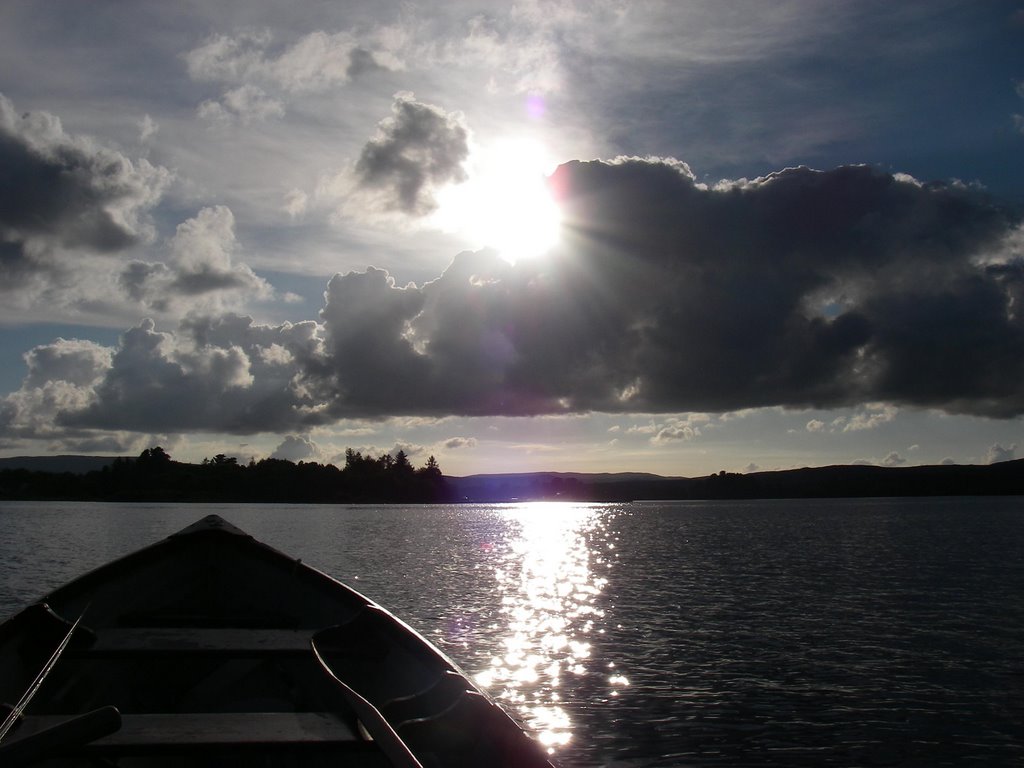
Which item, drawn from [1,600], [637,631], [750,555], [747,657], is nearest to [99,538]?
[1,600]

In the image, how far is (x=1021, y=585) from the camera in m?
45.1

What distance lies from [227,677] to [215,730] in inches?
160

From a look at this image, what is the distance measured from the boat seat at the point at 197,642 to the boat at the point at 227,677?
0.11 feet

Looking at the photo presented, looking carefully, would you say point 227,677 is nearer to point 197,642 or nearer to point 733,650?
point 197,642

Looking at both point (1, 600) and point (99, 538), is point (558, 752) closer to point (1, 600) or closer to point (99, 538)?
point (1, 600)

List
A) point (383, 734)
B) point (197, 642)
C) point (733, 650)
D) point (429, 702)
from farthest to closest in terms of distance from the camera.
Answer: point (733, 650)
point (197, 642)
point (429, 702)
point (383, 734)

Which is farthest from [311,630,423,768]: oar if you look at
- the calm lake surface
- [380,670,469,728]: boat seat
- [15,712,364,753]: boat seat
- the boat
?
the calm lake surface

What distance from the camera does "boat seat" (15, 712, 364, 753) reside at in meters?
7.93

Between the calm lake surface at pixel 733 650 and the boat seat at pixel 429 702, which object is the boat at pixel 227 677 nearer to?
the boat seat at pixel 429 702

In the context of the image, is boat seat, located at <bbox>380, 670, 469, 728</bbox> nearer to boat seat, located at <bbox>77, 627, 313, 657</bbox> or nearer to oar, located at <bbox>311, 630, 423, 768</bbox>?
oar, located at <bbox>311, 630, 423, 768</bbox>

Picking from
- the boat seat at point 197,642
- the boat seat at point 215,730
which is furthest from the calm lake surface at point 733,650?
the boat seat at point 215,730

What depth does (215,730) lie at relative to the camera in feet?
27.5

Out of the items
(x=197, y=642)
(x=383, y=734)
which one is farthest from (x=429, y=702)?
(x=197, y=642)

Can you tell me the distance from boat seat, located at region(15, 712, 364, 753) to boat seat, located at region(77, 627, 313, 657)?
2.38 metres
